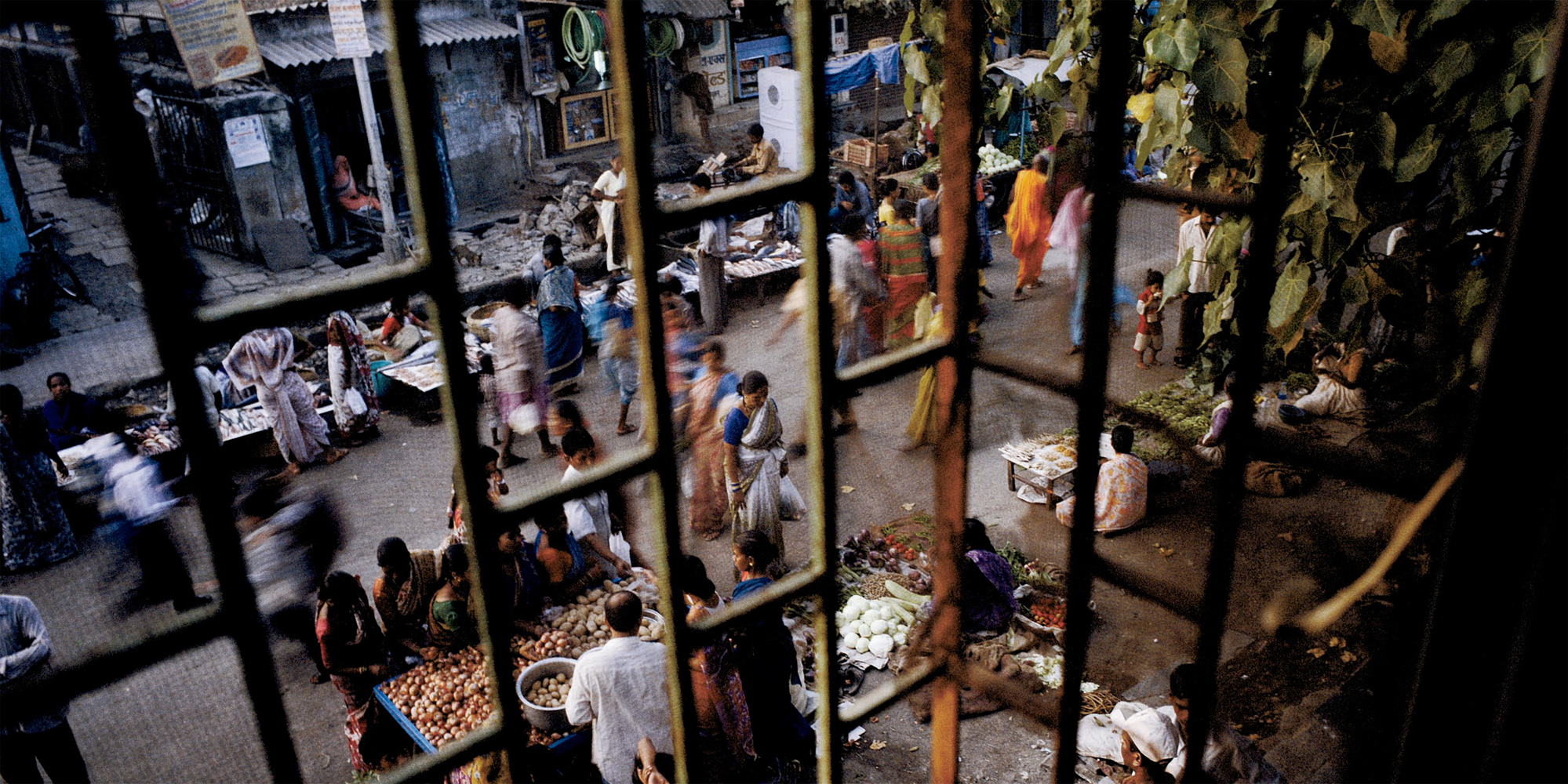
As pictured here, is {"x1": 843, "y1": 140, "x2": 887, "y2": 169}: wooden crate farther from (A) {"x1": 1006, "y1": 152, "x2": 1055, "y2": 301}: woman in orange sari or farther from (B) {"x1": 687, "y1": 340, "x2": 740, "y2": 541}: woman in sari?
(B) {"x1": 687, "y1": 340, "x2": 740, "y2": 541}: woman in sari

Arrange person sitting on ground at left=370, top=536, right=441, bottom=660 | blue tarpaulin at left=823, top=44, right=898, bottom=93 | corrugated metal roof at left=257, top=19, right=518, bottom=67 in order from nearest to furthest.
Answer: person sitting on ground at left=370, top=536, right=441, bottom=660 → corrugated metal roof at left=257, top=19, right=518, bottom=67 → blue tarpaulin at left=823, top=44, right=898, bottom=93

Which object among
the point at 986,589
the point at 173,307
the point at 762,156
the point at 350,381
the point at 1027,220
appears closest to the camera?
the point at 173,307

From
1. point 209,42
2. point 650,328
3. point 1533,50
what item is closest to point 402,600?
point 209,42

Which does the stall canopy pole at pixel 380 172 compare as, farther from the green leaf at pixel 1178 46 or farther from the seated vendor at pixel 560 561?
the green leaf at pixel 1178 46

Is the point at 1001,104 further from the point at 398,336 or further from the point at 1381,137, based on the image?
the point at 398,336

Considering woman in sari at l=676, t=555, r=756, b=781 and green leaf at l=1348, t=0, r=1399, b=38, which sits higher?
green leaf at l=1348, t=0, r=1399, b=38

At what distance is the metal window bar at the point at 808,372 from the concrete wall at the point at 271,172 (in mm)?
11929

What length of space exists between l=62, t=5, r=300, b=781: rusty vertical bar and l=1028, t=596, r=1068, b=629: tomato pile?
5.99 meters

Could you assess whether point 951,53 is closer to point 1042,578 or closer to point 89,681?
point 89,681

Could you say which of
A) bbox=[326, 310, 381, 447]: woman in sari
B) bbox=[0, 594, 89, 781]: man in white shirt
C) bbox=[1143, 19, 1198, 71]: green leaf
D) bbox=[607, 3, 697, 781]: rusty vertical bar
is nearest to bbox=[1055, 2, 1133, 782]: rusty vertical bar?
bbox=[1143, 19, 1198, 71]: green leaf

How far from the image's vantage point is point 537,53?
1498 cm

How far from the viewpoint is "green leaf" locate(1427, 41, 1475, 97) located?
284cm

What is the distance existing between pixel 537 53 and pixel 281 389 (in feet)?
26.9

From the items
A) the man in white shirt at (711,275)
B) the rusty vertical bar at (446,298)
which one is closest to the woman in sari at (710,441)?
the man in white shirt at (711,275)
